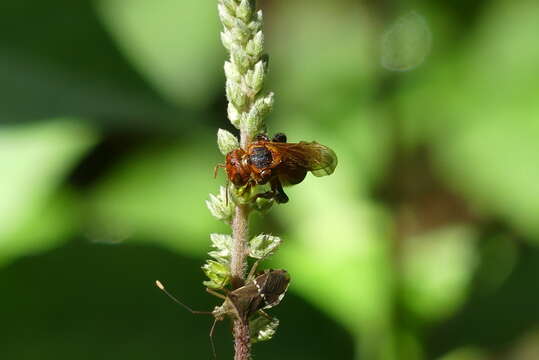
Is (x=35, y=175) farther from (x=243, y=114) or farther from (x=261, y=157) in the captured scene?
(x=243, y=114)

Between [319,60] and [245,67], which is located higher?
[245,67]

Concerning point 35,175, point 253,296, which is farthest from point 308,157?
point 35,175

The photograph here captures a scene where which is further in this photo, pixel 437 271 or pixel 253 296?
pixel 437 271

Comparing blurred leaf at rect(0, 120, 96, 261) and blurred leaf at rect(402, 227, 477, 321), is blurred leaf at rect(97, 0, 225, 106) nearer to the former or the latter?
blurred leaf at rect(0, 120, 96, 261)

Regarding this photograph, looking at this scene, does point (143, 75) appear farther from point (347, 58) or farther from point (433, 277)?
point (433, 277)

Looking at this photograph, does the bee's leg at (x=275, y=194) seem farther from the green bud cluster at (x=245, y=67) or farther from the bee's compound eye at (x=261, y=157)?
the green bud cluster at (x=245, y=67)

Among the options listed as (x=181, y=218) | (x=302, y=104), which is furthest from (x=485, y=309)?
(x=302, y=104)

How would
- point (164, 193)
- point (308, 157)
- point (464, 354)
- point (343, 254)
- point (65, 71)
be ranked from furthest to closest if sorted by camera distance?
point (65, 71)
point (164, 193)
point (343, 254)
point (464, 354)
point (308, 157)

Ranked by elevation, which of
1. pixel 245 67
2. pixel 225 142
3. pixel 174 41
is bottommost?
pixel 174 41

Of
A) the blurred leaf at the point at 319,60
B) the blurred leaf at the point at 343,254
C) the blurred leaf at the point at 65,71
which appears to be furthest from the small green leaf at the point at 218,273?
the blurred leaf at the point at 319,60
